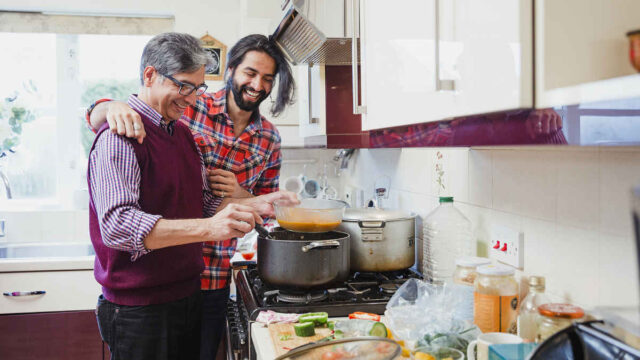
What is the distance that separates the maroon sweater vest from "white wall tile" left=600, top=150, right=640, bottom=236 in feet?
3.93

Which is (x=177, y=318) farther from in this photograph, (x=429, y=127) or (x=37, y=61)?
(x=37, y=61)

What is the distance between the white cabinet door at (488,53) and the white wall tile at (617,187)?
37 cm

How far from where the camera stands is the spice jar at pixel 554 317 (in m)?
1.01

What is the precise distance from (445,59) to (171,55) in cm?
103

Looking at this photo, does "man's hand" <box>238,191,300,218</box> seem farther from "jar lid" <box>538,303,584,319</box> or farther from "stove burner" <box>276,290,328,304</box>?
"jar lid" <box>538,303,584,319</box>

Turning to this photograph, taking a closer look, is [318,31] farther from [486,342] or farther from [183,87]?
[486,342]

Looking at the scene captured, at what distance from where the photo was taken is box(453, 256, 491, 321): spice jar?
129cm

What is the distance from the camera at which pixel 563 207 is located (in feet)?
3.82

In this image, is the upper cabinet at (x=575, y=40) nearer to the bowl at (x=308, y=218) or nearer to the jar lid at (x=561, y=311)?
the jar lid at (x=561, y=311)

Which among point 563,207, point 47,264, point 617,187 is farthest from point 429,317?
point 47,264

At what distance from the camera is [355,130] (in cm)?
215

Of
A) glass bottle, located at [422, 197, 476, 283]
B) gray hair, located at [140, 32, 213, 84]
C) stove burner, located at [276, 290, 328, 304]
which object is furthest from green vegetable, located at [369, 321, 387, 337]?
gray hair, located at [140, 32, 213, 84]

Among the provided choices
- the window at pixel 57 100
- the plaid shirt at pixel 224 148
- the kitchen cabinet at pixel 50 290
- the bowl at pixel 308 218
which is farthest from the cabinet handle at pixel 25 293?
the bowl at pixel 308 218

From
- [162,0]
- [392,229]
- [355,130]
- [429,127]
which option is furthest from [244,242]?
[429,127]
